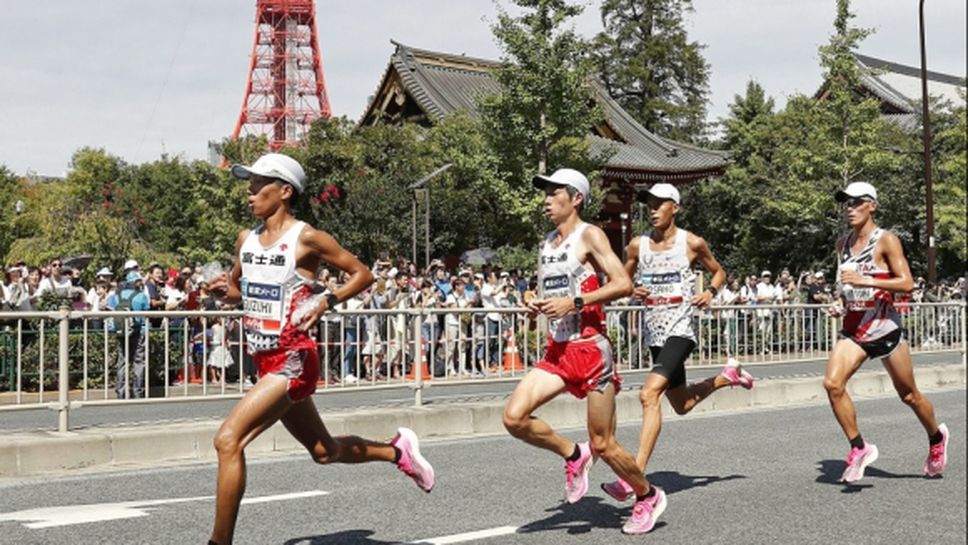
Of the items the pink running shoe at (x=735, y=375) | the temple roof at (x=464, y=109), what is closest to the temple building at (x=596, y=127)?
the temple roof at (x=464, y=109)

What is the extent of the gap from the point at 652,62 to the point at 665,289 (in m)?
52.4

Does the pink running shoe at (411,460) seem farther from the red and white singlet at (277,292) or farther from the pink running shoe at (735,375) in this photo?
the pink running shoe at (735,375)

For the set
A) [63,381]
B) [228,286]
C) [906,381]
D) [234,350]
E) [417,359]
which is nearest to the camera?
[228,286]

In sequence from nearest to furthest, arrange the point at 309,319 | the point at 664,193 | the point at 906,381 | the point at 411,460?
the point at 309,319 → the point at 411,460 → the point at 664,193 → the point at 906,381

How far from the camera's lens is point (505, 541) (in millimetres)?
5766

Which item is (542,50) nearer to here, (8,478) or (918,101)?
(8,478)

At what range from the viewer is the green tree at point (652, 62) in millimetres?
57375

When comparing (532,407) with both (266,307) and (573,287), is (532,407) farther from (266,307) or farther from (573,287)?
(266,307)

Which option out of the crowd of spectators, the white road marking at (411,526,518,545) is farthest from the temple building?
the white road marking at (411,526,518,545)

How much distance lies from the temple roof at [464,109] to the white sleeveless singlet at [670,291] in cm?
2732

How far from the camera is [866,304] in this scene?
302 inches

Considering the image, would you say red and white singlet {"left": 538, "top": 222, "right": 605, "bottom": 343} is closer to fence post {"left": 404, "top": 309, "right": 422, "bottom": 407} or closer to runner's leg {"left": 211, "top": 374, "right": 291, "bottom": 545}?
runner's leg {"left": 211, "top": 374, "right": 291, "bottom": 545}

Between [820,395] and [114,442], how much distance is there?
32.0 feet

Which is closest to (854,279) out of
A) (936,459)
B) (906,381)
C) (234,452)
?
(906,381)
